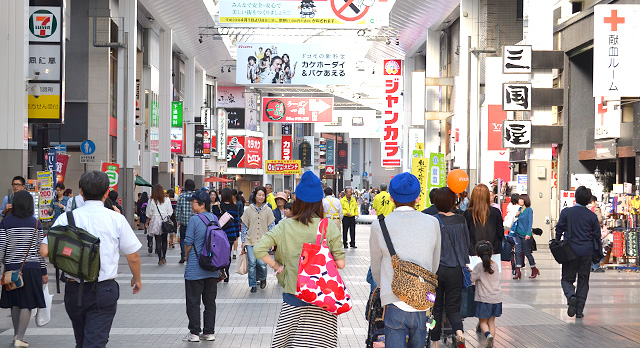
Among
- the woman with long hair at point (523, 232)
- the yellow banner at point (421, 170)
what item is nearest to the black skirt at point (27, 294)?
the woman with long hair at point (523, 232)

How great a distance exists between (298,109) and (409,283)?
35.7m

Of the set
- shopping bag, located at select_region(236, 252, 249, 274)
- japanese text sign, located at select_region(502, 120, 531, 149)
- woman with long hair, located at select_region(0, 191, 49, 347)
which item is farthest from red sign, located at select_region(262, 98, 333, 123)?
woman with long hair, located at select_region(0, 191, 49, 347)

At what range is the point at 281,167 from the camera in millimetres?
52625

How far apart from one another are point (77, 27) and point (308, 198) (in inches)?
1045

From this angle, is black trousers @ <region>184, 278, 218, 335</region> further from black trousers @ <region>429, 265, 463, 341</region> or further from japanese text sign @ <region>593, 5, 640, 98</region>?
japanese text sign @ <region>593, 5, 640, 98</region>

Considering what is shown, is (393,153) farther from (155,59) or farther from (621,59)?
(621,59)

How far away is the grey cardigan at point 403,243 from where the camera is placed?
5.68m

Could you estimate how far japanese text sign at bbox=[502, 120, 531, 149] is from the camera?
23422 mm

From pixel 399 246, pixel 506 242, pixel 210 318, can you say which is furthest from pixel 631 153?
pixel 399 246

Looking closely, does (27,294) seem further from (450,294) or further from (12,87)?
(12,87)

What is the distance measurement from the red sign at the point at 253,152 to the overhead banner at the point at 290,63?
3791 cm

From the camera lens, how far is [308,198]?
19.6 ft

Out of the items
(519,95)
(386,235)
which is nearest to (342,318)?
(386,235)

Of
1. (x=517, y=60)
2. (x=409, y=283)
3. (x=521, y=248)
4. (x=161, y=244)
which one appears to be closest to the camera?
(x=409, y=283)
